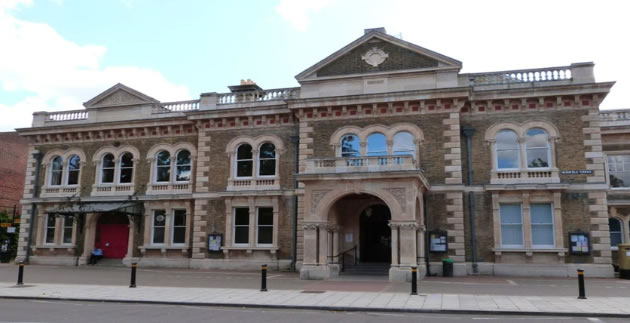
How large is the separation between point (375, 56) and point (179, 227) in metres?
13.3

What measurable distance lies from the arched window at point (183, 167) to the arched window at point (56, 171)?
773 cm

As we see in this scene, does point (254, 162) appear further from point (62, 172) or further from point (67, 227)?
point (62, 172)

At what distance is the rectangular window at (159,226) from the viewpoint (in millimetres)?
26484

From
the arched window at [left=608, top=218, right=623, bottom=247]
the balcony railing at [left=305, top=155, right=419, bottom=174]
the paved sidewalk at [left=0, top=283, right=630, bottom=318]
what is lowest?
the paved sidewalk at [left=0, top=283, right=630, bottom=318]

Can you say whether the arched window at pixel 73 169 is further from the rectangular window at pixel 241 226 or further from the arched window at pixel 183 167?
the rectangular window at pixel 241 226

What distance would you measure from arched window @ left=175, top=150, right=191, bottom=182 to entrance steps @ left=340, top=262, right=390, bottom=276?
10.2 meters

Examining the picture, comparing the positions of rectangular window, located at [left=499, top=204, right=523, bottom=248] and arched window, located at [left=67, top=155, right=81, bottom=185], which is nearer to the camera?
rectangular window, located at [left=499, top=204, right=523, bottom=248]

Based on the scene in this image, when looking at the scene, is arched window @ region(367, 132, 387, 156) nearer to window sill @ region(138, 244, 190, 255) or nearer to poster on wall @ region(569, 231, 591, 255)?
poster on wall @ region(569, 231, 591, 255)

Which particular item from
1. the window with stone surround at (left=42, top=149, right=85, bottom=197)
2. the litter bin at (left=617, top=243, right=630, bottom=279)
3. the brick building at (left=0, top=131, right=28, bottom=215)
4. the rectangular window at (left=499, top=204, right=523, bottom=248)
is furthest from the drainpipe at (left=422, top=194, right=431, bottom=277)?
the brick building at (left=0, top=131, right=28, bottom=215)

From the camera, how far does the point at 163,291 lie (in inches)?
589

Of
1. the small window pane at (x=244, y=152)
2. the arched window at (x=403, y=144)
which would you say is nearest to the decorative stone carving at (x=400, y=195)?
the arched window at (x=403, y=144)

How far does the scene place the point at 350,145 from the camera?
76.3ft

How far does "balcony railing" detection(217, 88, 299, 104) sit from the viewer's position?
2516 centimetres

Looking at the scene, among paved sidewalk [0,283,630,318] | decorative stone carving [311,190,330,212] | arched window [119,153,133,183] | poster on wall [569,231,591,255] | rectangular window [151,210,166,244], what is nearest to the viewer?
paved sidewalk [0,283,630,318]
